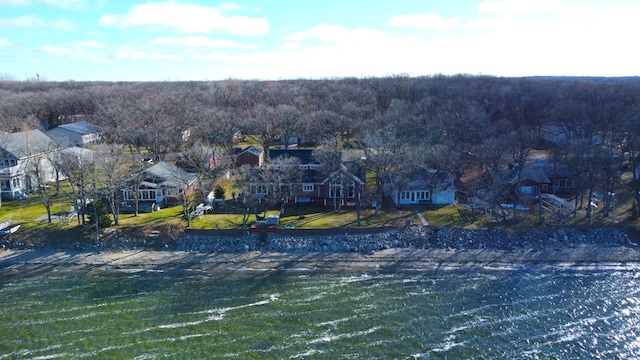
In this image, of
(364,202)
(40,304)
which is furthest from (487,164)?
(40,304)

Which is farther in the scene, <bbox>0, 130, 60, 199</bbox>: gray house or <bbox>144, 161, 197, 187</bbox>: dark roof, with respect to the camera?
<bbox>0, 130, 60, 199</bbox>: gray house

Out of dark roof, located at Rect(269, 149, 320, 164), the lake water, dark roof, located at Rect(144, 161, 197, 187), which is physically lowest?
the lake water

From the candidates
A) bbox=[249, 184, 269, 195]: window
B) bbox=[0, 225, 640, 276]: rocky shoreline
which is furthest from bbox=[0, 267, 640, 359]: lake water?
bbox=[249, 184, 269, 195]: window

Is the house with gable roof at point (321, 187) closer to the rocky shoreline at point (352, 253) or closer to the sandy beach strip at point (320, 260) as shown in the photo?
the rocky shoreline at point (352, 253)

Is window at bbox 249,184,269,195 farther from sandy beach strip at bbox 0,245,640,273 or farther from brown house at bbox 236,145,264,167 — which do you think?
brown house at bbox 236,145,264,167

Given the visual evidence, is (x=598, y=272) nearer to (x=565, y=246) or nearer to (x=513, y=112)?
(x=565, y=246)

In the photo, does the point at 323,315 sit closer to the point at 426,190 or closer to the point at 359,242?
the point at 359,242

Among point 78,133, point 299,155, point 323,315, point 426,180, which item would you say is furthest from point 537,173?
point 78,133
